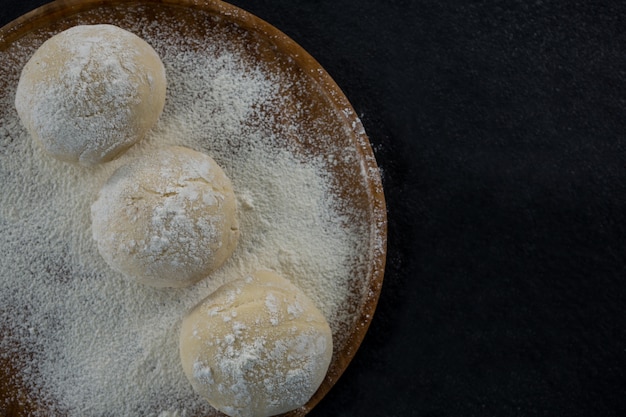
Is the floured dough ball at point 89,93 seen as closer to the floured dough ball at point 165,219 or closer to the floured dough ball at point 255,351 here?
the floured dough ball at point 165,219

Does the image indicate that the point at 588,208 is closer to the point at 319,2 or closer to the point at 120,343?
the point at 319,2

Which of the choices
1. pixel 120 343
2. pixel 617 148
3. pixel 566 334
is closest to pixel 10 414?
pixel 120 343

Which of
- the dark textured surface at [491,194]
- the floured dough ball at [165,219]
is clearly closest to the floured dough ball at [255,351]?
the floured dough ball at [165,219]

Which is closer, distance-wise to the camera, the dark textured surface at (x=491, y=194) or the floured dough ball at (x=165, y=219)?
the floured dough ball at (x=165, y=219)

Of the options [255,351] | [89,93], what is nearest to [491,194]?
[255,351]

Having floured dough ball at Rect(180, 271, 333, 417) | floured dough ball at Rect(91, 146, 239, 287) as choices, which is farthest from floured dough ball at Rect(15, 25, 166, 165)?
floured dough ball at Rect(180, 271, 333, 417)

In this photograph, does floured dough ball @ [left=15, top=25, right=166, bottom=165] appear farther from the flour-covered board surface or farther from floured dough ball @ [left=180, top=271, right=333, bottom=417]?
floured dough ball @ [left=180, top=271, right=333, bottom=417]
